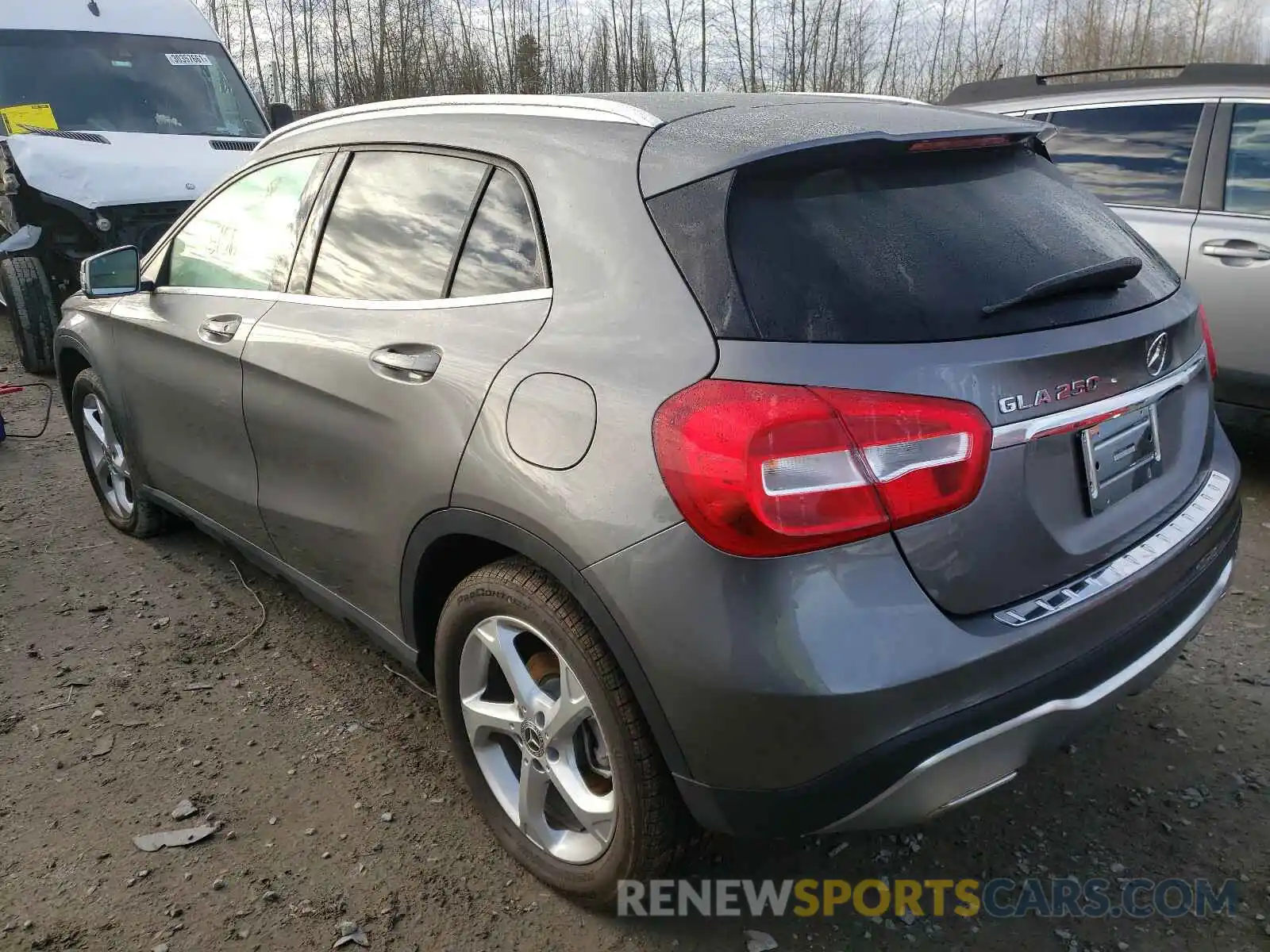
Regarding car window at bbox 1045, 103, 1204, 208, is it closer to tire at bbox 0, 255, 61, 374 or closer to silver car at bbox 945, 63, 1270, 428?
silver car at bbox 945, 63, 1270, 428

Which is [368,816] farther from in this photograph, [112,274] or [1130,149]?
[1130,149]

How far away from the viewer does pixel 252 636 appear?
3.45 m

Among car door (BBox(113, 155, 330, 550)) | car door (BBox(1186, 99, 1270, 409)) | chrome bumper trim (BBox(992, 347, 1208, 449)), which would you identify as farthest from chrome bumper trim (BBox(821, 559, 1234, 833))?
car door (BBox(1186, 99, 1270, 409))

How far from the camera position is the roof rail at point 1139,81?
14.8 feet

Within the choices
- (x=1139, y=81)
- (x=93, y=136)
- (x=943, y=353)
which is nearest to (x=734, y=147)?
(x=943, y=353)

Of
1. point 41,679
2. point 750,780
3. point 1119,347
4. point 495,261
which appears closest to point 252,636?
point 41,679

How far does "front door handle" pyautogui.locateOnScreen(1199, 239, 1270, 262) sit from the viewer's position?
165 inches

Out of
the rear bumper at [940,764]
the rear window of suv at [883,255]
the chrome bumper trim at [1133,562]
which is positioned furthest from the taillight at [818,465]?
the rear bumper at [940,764]

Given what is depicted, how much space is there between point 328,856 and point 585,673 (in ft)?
3.13

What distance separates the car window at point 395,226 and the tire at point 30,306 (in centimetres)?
535

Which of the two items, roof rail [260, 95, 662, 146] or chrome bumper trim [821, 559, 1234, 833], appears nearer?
chrome bumper trim [821, 559, 1234, 833]

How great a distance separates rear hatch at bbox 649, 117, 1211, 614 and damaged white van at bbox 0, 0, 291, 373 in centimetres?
590

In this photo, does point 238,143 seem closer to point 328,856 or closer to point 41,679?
point 41,679

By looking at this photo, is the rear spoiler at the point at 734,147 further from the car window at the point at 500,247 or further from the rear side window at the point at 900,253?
the car window at the point at 500,247
